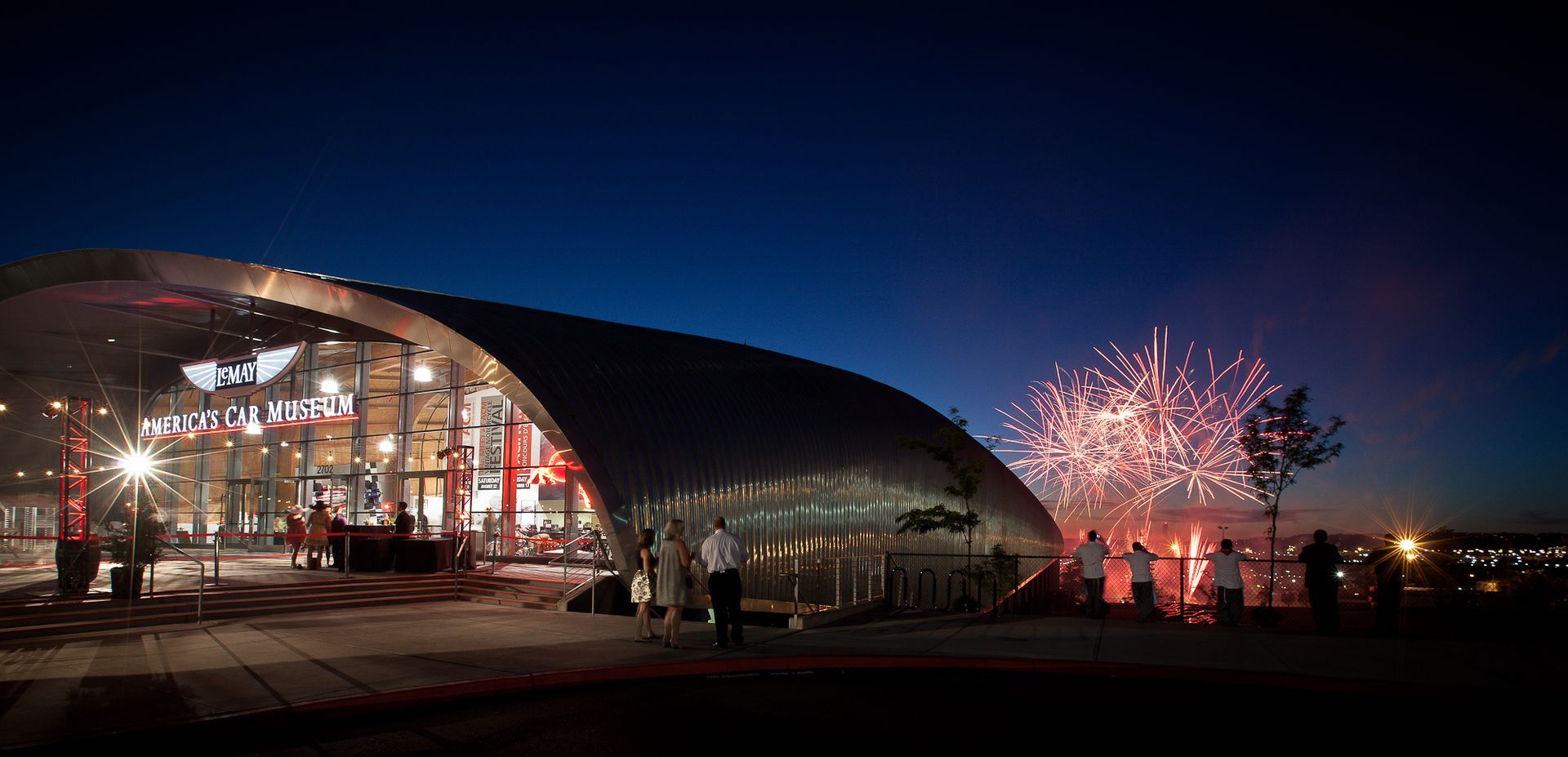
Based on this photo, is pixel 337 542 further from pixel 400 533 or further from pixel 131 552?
pixel 131 552

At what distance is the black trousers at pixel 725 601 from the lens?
11859 millimetres

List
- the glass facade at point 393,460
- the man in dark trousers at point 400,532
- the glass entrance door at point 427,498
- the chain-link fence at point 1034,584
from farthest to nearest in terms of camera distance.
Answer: the glass entrance door at point 427,498 → the glass facade at point 393,460 → the man in dark trousers at point 400,532 → the chain-link fence at point 1034,584

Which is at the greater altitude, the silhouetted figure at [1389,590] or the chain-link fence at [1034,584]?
the silhouetted figure at [1389,590]

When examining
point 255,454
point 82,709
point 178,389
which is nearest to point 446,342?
point 82,709

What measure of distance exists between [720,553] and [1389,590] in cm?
977

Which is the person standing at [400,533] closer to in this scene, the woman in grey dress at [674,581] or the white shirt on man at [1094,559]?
the woman in grey dress at [674,581]

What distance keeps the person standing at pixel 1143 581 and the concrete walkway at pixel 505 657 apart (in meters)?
1.02

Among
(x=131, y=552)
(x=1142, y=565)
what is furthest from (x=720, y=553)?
(x=131, y=552)

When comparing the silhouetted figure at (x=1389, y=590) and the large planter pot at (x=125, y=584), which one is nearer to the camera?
the silhouetted figure at (x=1389, y=590)

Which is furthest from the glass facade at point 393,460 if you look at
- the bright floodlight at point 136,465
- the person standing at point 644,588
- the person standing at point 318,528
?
the person standing at point 644,588

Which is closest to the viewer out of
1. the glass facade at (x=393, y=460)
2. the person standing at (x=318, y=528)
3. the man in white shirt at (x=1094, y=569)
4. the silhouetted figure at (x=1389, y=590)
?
the silhouetted figure at (x=1389, y=590)

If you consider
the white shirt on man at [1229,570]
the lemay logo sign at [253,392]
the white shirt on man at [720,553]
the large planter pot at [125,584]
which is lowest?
the large planter pot at [125,584]

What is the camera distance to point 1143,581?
15.9m

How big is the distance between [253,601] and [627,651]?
8.05m
